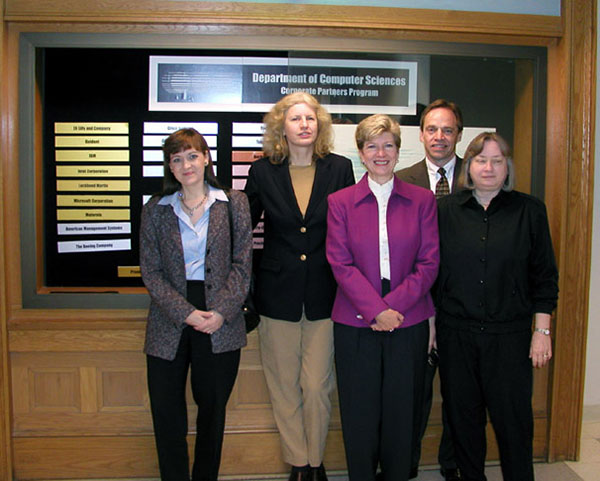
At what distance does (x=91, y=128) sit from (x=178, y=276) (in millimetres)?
1184

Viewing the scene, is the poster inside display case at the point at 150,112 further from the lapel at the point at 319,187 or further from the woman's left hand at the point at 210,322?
the woman's left hand at the point at 210,322

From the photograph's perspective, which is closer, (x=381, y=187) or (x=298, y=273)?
(x=381, y=187)

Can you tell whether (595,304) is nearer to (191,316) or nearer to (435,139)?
(435,139)

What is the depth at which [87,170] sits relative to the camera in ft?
8.91

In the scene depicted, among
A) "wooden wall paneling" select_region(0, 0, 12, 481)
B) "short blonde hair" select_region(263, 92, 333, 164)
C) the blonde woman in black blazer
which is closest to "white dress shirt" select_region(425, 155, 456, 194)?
the blonde woman in black blazer

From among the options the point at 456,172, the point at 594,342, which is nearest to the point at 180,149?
the point at 456,172

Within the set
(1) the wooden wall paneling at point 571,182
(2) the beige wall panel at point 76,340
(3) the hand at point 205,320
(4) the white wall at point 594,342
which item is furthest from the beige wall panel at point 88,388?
(4) the white wall at point 594,342

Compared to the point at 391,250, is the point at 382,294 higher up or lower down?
lower down

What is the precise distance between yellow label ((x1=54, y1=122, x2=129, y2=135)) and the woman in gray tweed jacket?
0.78m

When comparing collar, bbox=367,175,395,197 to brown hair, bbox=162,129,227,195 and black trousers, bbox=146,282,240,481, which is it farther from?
black trousers, bbox=146,282,240,481

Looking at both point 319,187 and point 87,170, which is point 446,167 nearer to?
point 319,187

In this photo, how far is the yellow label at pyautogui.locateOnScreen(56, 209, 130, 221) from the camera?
2.71 metres

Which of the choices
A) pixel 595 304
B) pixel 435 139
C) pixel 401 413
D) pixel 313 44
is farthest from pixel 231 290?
pixel 595 304

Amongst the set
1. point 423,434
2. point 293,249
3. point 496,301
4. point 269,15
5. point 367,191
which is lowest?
point 423,434
